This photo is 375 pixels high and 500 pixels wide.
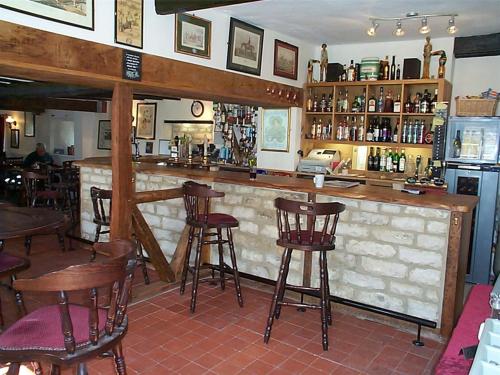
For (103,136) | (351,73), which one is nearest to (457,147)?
(351,73)

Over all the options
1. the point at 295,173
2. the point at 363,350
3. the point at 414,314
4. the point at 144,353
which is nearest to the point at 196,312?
the point at 144,353

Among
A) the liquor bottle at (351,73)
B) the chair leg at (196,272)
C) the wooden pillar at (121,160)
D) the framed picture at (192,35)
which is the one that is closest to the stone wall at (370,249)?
the chair leg at (196,272)

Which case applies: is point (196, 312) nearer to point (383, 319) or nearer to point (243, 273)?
point (243, 273)

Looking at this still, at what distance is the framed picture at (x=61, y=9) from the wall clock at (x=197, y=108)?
5667 millimetres

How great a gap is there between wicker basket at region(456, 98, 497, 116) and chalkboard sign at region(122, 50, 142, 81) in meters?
3.33

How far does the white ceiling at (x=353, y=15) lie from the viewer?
3895 millimetres

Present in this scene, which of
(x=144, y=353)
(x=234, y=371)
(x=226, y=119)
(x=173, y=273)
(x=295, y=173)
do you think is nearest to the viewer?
(x=234, y=371)

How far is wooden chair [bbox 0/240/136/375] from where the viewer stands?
1553 mm

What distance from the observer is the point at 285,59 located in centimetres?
522

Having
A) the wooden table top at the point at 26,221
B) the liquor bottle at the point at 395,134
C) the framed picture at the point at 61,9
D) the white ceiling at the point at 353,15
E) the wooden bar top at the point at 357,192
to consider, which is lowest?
the wooden table top at the point at 26,221

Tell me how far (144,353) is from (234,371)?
1.96 feet

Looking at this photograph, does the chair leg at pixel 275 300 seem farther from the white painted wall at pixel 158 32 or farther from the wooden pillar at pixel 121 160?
the white painted wall at pixel 158 32

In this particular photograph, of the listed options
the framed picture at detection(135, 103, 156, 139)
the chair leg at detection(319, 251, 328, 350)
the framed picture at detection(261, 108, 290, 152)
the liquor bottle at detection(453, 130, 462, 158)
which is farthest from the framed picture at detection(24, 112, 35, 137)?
the chair leg at detection(319, 251, 328, 350)

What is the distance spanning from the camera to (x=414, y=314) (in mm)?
3213
